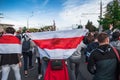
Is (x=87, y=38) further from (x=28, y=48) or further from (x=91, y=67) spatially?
(x=91, y=67)

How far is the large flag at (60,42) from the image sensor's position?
7750 mm

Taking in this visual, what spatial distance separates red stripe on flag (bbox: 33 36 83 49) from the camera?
25.5 feet

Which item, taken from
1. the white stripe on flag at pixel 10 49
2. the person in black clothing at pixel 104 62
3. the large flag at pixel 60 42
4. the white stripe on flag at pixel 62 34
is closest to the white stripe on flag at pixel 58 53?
the large flag at pixel 60 42

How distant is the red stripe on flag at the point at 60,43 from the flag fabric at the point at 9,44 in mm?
786

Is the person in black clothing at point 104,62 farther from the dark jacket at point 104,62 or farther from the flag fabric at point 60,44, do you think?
the flag fabric at point 60,44

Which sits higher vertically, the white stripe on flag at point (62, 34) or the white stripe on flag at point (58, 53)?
the white stripe on flag at point (62, 34)

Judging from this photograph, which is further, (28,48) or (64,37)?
(28,48)

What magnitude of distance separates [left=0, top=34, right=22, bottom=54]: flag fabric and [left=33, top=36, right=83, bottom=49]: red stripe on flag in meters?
0.79

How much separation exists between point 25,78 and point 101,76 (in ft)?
20.7

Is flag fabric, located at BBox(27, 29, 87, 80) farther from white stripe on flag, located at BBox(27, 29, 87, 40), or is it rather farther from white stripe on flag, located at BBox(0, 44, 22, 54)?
white stripe on flag, located at BBox(0, 44, 22, 54)

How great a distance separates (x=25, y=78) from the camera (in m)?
11.4

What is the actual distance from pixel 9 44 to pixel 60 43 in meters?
1.47

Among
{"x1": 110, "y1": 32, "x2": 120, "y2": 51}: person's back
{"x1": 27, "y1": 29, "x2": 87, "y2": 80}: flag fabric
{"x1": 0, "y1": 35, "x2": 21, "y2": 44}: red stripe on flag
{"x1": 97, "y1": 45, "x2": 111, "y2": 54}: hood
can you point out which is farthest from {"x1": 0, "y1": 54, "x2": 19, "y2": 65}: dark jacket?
{"x1": 97, "y1": 45, "x2": 111, "y2": 54}: hood

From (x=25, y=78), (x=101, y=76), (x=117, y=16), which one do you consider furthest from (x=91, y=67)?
(x=117, y=16)
